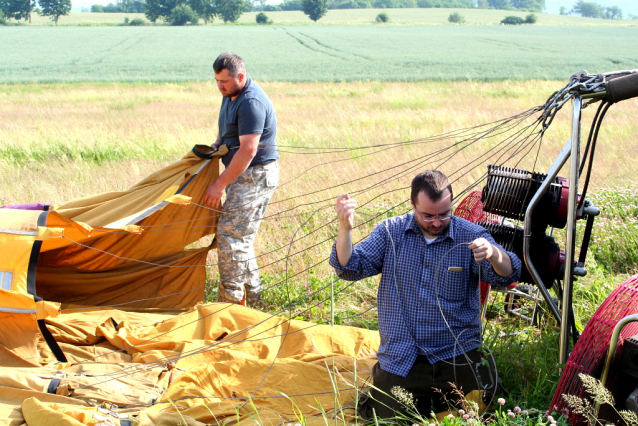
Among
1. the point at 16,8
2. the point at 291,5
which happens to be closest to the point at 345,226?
the point at 16,8

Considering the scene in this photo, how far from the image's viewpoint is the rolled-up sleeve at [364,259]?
2.72 m

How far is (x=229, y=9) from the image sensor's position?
66750mm

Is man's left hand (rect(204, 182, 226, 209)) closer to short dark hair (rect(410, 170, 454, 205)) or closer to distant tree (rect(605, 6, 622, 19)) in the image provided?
short dark hair (rect(410, 170, 454, 205))

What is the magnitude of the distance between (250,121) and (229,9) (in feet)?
220

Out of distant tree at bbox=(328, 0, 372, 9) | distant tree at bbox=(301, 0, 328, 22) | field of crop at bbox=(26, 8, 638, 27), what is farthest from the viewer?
distant tree at bbox=(328, 0, 372, 9)

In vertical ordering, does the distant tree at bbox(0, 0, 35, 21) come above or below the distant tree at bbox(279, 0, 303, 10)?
below

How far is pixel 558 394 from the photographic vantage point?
245cm

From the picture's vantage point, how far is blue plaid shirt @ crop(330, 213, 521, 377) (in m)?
2.71

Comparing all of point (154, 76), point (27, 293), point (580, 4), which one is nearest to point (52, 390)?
point (27, 293)

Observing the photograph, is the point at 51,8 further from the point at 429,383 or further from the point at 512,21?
the point at 429,383

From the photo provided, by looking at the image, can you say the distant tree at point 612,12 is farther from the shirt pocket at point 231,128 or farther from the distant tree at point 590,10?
the shirt pocket at point 231,128

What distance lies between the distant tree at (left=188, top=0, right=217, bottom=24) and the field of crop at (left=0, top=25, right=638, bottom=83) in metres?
14.3

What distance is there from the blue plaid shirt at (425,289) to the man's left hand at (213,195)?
1.72 metres

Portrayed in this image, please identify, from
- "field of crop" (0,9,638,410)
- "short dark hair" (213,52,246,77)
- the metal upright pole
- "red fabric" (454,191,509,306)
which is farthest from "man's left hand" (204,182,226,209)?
the metal upright pole
